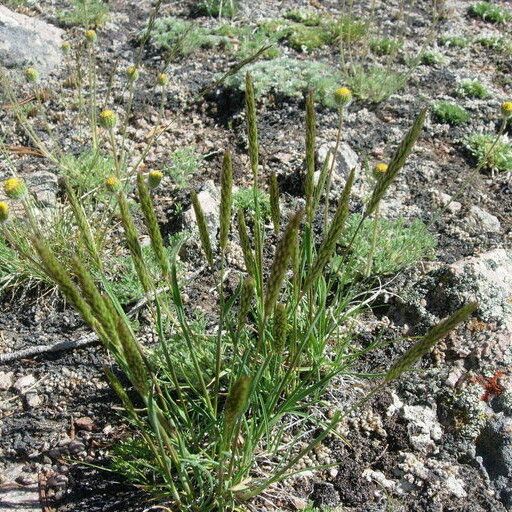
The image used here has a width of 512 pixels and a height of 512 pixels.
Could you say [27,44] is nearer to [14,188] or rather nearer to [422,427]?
[14,188]

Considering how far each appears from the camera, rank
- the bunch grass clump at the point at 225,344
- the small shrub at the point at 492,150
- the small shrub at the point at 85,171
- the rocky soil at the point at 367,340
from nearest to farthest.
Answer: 1. the bunch grass clump at the point at 225,344
2. the rocky soil at the point at 367,340
3. the small shrub at the point at 85,171
4. the small shrub at the point at 492,150

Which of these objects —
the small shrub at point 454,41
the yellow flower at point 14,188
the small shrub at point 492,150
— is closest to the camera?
the yellow flower at point 14,188

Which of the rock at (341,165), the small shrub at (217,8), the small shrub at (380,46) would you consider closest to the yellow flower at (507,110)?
the rock at (341,165)

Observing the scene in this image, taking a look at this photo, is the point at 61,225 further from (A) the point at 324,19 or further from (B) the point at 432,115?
(A) the point at 324,19

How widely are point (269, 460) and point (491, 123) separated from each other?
3294 millimetres

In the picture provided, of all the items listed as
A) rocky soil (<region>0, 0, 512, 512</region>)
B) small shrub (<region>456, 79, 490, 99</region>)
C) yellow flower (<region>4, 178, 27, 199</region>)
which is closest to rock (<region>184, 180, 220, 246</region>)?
rocky soil (<region>0, 0, 512, 512</region>)

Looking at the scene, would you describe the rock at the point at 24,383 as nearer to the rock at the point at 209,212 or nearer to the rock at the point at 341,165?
the rock at the point at 209,212

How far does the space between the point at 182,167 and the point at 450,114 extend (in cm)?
200

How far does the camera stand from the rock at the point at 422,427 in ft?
9.17

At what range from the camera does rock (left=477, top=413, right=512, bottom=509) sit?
2.64 metres

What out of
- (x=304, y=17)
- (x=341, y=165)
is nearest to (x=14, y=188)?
(x=341, y=165)

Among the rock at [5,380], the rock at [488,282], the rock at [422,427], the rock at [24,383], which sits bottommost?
the rock at [5,380]

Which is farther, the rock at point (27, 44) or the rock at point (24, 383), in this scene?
the rock at point (27, 44)

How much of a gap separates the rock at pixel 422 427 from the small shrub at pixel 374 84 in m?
2.74
